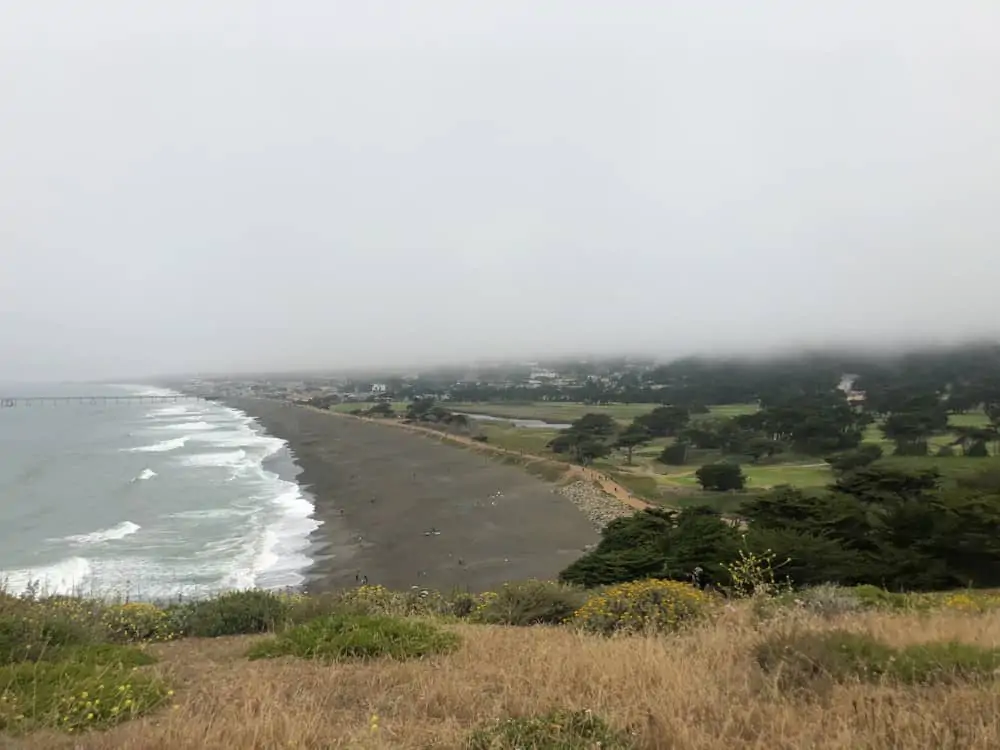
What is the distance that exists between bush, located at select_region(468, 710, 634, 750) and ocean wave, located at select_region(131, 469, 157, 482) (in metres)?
52.9

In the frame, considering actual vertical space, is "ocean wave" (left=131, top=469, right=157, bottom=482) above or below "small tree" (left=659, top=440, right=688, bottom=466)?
above

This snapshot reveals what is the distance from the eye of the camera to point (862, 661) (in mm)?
4289

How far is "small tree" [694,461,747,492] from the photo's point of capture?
42.4 m

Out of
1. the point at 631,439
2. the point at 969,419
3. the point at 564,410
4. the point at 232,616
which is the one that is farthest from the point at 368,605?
the point at 564,410

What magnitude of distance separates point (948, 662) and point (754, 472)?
5137 centimetres

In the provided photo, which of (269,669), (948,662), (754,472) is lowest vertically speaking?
(754,472)

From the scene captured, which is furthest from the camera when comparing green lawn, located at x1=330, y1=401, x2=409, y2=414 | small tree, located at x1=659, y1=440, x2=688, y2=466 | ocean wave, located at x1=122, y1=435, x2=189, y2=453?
green lawn, located at x1=330, y1=401, x2=409, y2=414

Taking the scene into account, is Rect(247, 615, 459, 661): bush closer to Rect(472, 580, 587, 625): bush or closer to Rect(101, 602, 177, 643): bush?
Rect(101, 602, 177, 643): bush

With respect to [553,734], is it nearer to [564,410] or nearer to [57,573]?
[57,573]

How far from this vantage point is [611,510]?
3944 cm

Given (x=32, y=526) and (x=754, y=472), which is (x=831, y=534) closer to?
(x=754, y=472)

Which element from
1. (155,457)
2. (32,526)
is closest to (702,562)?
(32,526)

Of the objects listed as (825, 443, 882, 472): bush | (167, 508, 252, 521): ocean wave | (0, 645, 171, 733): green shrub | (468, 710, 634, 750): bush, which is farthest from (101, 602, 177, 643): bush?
(825, 443, 882, 472): bush

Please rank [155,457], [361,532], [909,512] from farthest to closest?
1. [155,457]
2. [361,532]
3. [909,512]
